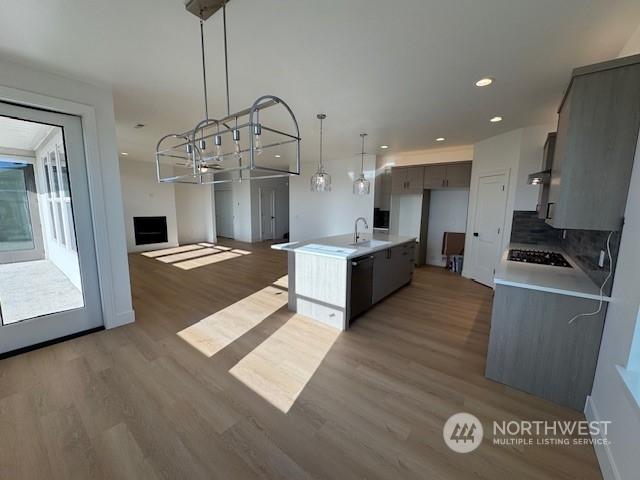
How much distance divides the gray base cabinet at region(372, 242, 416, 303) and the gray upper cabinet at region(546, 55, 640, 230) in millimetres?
2072

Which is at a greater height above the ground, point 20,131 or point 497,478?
point 20,131

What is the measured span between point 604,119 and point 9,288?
17.0 ft

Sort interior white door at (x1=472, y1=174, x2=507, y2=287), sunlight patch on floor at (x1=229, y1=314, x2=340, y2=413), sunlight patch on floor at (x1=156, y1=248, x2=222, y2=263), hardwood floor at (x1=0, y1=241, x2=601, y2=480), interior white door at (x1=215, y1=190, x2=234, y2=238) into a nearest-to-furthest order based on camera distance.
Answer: hardwood floor at (x1=0, y1=241, x2=601, y2=480), sunlight patch on floor at (x1=229, y1=314, x2=340, y2=413), interior white door at (x1=472, y1=174, x2=507, y2=287), sunlight patch on floor at (x1=156, y1=248, x2=222, y2=263), interior white door at (x1=215, y1=190, x2=234, y2=238)

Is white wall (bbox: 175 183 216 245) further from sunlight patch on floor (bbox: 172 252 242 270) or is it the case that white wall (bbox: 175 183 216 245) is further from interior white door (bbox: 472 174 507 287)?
interior white door (bbox: 472 174 507 287)

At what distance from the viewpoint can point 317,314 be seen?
325cm

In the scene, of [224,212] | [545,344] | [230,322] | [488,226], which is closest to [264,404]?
[230,322]

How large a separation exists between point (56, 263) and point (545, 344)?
4917 millimetres

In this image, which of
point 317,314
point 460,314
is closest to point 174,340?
point 317,314

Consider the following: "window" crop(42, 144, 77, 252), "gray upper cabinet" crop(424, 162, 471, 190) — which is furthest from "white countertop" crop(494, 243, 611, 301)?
"window" crop(42, 144, 77, 252)


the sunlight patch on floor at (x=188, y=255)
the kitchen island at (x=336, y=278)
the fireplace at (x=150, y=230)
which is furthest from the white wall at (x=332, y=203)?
the fireplace at (x=150, y=230)

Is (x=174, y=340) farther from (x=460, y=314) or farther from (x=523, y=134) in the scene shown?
(x=523, y=134)

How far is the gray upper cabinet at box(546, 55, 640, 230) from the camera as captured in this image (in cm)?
157

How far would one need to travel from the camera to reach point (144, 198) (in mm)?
7426

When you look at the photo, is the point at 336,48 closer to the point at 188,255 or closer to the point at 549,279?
the point at 549,279
